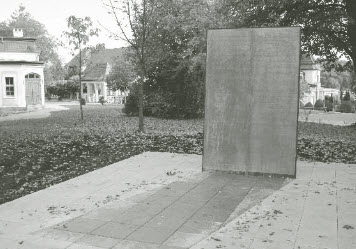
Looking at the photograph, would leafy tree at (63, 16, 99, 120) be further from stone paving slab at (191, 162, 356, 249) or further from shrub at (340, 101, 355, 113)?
shrub at (340, 101, 355, 113)

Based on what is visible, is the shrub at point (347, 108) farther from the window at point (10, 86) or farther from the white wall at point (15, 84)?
the window at point (10, 86)

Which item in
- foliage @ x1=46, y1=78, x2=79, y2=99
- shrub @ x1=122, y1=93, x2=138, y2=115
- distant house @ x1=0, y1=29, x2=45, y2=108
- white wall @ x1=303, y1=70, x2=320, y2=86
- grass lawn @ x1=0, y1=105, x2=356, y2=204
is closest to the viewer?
grass lawn @ x1=0, y1=105, x2=356, y2=204

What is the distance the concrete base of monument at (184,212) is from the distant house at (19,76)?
28.5 metres

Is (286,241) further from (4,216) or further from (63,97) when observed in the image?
(63,97)

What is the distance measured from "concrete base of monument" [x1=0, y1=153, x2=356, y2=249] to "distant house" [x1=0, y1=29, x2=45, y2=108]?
2846 cm

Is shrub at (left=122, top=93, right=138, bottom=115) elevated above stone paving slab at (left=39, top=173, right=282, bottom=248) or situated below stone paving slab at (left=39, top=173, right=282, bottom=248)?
above

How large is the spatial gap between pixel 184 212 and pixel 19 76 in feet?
105

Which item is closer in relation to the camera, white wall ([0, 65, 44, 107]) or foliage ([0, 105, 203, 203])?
foliage ([0, 105, 203, 203])

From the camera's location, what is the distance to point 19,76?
34.3 meters

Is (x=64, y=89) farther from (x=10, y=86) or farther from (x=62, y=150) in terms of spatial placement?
(x=62, y=150)

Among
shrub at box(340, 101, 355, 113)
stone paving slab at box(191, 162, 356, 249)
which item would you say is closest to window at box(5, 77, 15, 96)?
stone paving slab at box(191, 162, 356, 249)

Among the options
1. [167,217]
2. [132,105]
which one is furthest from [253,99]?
[132,105]

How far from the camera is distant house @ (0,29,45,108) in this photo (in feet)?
112

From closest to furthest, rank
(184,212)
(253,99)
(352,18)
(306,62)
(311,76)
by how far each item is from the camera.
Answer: (184,212) → (253,99) → (352,18) → (306,62) → (311,76)
